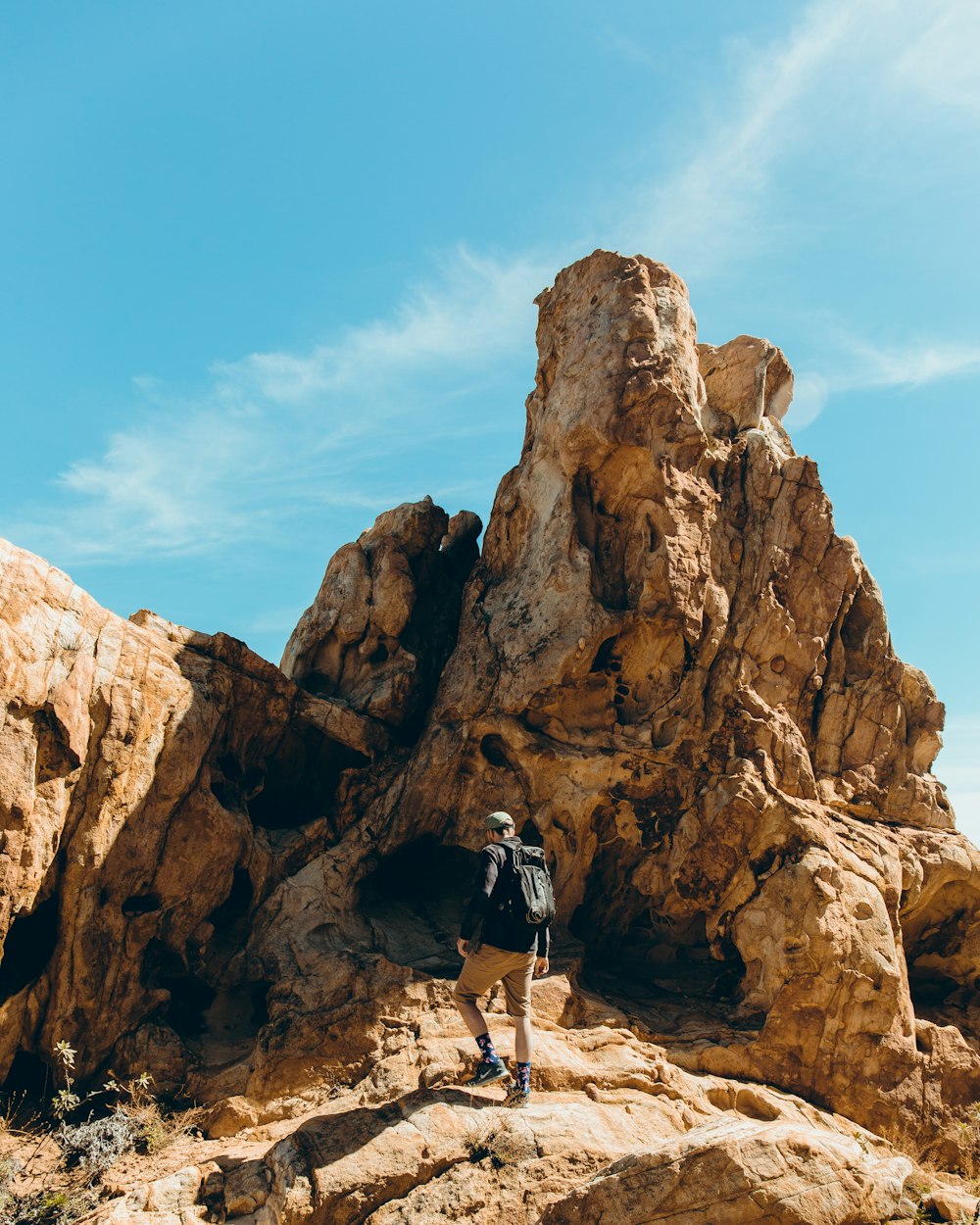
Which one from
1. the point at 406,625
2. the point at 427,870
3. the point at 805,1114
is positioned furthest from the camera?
the point at 406,625

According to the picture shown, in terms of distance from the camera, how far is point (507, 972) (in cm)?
937

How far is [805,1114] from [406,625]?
9.03m

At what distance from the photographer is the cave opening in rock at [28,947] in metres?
11.2

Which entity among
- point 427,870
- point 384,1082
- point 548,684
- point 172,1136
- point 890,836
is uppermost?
point 548,684

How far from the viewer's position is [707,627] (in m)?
15.1

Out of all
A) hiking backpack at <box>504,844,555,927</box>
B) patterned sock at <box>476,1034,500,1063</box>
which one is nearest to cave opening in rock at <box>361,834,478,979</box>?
patterned sock at <box>476,1034,500,1063</box>

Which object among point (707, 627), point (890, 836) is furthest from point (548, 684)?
point (890, 836)

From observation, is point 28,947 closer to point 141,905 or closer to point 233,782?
point 141,905

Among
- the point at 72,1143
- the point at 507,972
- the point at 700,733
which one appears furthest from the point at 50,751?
the point at 700,733

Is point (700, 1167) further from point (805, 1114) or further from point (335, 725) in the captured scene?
point (335, 725)

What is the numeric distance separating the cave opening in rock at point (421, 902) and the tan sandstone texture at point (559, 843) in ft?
0.22

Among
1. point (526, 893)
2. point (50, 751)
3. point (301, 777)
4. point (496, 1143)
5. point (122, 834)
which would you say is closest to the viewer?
point (496, 1143)

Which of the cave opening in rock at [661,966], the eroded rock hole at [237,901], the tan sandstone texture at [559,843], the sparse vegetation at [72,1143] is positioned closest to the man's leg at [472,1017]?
the tan sandstone texture at [559,843]

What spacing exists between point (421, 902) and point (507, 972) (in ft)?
18.3
